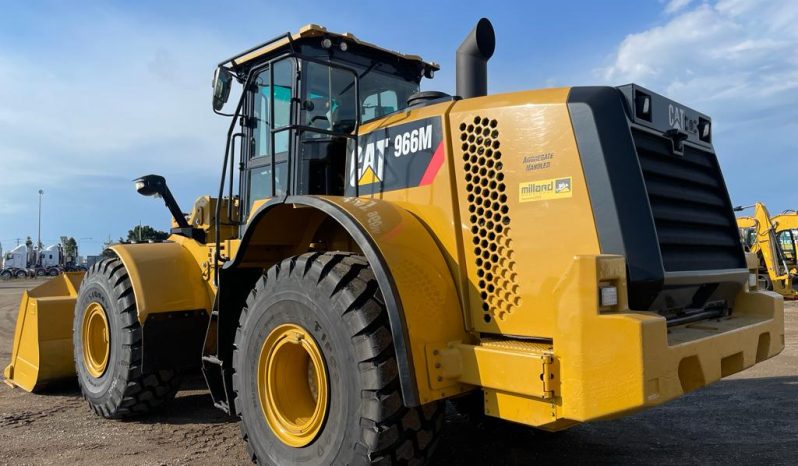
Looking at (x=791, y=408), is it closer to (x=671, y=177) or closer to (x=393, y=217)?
(x=671, y=177)

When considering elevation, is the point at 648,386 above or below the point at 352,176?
below

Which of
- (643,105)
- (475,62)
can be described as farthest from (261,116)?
(643,105)

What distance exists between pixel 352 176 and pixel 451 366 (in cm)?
155

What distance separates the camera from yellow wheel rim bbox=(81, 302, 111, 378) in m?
5.57

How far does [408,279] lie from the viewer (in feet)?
9.81

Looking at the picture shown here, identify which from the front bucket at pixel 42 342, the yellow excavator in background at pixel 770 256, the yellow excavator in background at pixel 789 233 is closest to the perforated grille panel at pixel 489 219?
the front bucket at pixel 42 342

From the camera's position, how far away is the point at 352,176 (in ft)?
13.0

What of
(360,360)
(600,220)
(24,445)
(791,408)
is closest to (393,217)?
(360,360)

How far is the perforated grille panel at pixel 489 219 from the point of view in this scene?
2.99 meters

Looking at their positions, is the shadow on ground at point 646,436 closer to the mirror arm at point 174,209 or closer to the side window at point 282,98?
the mirror arm at point 174,209

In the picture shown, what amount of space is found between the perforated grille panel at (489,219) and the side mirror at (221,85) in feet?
7.26

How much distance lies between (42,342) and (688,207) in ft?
19.6

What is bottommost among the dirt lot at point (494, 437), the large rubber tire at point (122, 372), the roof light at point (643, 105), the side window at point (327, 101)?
the dirt lot at point (494, 437)

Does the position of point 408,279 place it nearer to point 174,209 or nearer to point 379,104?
point 379,104
